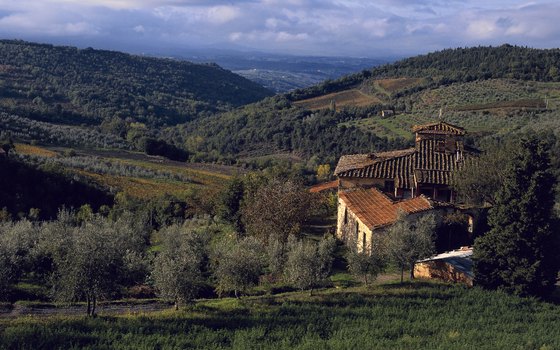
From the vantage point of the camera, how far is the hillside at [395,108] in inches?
2990

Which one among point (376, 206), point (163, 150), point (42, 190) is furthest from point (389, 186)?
point (163, 150)

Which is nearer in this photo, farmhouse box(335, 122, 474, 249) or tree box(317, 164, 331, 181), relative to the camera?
farmhouse box(335, 122, 474, 249)

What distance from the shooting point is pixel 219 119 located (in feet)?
380

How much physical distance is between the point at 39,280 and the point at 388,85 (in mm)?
97974

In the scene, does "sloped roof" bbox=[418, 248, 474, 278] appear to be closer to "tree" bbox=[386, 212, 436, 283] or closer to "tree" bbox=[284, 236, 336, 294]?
"tree" bbox=[386, 212, 436, 283]

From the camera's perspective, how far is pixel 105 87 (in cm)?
14200

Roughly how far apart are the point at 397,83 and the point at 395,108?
61.6ft

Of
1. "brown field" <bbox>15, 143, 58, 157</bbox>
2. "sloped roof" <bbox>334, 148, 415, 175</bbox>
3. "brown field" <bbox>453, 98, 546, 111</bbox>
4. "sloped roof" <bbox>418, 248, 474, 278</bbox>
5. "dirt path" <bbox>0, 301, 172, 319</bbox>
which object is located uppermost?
"brown field" <bbox>453, 98, 546, 111</bbox>

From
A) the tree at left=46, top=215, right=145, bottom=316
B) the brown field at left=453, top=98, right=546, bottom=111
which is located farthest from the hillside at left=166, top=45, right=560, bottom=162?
the tree at left=46, top=215, right=145, bottom=316

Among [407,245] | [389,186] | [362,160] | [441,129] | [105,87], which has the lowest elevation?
[407,245]

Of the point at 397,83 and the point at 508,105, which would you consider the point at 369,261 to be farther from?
the point at 397,83

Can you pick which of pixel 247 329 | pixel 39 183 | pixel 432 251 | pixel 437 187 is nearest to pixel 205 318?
pixel 247 329

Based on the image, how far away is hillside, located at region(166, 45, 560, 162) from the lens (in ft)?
249

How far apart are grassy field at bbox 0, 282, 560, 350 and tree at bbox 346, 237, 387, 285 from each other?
78 cm
